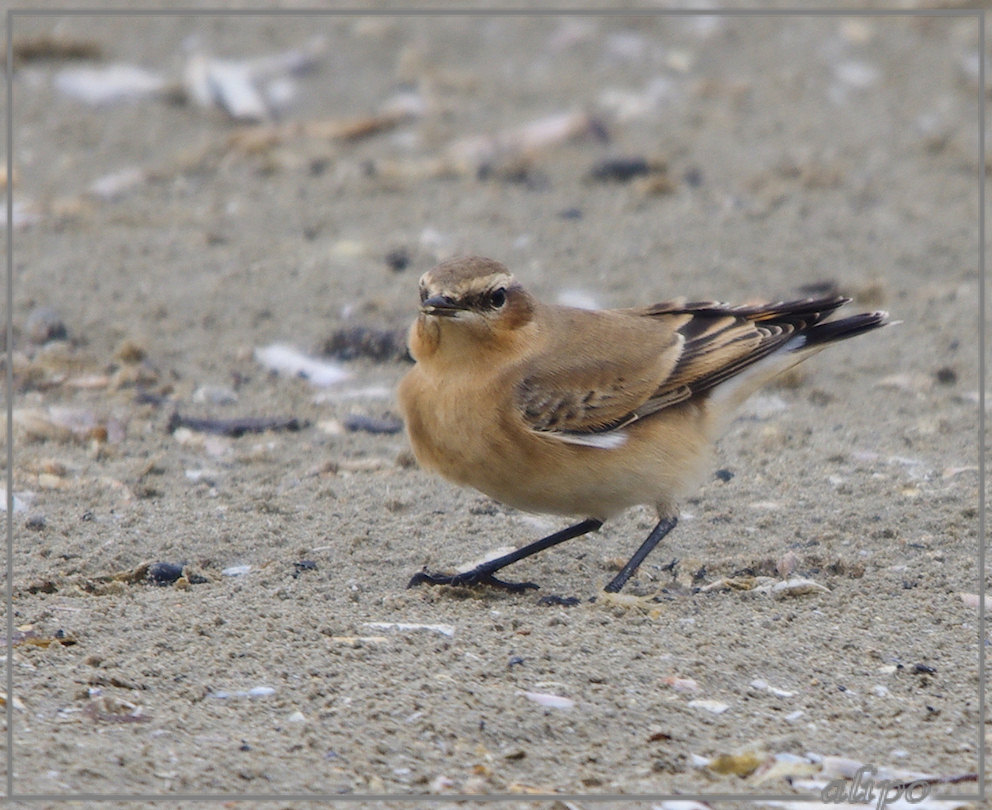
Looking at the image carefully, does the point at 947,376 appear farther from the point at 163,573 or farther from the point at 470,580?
the point at 163,573

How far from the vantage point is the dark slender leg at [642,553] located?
6.57m

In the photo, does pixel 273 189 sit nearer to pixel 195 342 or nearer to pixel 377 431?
pixel 195 342

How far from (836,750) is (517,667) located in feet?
3.91

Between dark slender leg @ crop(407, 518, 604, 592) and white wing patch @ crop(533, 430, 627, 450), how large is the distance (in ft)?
1.60

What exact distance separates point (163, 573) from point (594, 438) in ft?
6.67

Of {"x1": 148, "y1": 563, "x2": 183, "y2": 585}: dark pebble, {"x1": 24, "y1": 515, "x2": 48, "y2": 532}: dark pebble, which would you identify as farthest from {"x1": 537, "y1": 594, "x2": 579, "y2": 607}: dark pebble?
{"x1": 24, "y1": 515, "x2": 48, "y2": 532}: dark pebble

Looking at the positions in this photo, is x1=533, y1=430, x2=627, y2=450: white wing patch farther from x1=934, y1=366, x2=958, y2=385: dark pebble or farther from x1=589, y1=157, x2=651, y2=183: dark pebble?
x1=589, y1=157, x2=651, y2=183: dark pebble

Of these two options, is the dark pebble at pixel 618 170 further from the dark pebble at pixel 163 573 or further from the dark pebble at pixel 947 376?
the dark pebble at pixel 163 573

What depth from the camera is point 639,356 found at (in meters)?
7.17

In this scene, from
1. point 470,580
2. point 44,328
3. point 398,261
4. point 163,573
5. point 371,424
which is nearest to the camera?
point 163,573

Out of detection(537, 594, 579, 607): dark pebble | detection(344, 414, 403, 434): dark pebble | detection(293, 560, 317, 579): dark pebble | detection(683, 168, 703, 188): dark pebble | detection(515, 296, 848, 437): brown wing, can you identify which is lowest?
detection(537, 594, 579, 607): dark pebble

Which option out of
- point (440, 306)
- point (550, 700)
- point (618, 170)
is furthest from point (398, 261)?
point (550, 700)

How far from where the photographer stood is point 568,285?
32.3 feet

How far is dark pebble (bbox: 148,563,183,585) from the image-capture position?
20.8 ft
